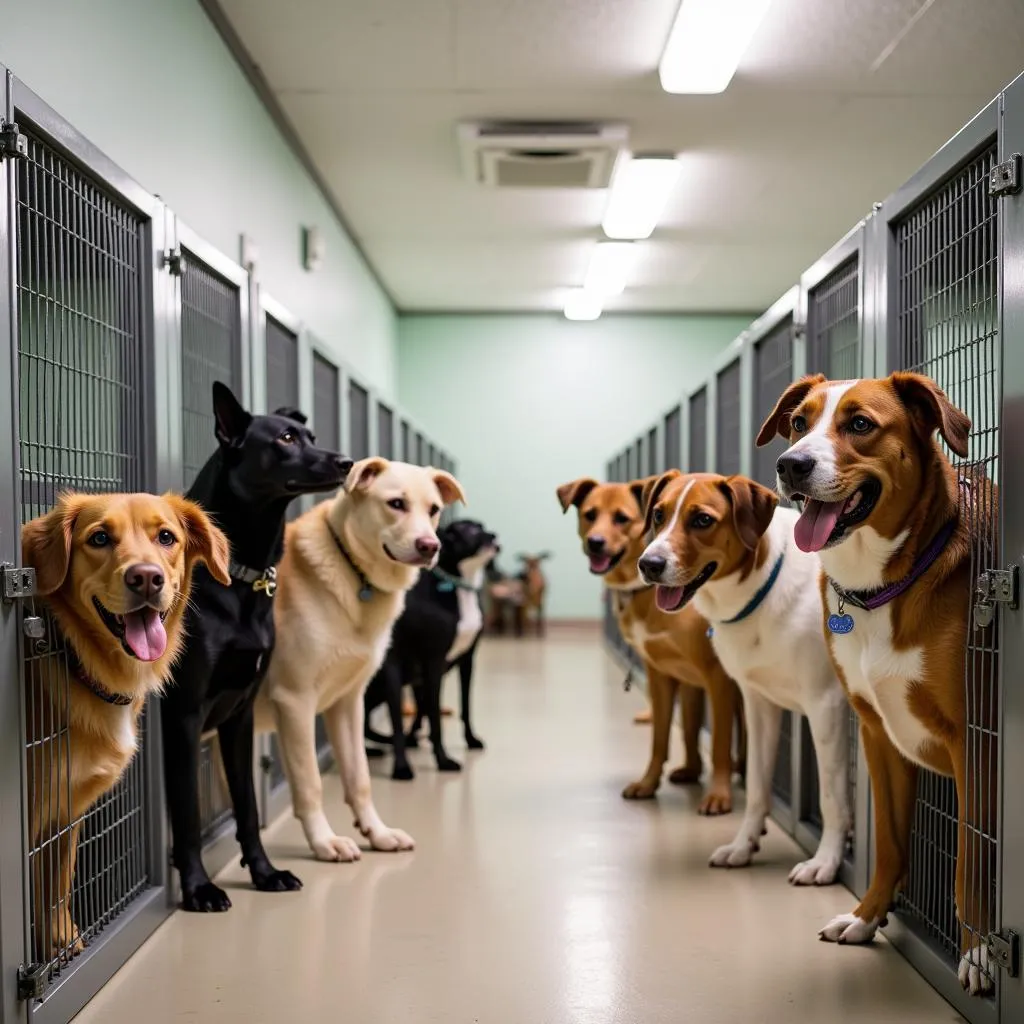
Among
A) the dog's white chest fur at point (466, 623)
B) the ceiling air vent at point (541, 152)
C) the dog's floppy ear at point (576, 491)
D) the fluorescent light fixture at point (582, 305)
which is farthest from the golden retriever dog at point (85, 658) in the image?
the fluorescent light fixture at point (582, 305)

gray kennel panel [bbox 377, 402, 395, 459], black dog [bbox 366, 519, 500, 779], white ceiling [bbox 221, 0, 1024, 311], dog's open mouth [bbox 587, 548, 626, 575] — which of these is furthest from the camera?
gray kennel panel [bbox 377, 402, 395, 459]

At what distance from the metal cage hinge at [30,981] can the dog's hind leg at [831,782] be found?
1.93 m

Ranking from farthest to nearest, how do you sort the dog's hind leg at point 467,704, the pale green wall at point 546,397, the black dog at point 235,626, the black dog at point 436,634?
1. the pale green wall at point 546,397
2. the dog's hind leg at point 467,704
3. the black dog at point 436,634
4. the black dog at point 235,626

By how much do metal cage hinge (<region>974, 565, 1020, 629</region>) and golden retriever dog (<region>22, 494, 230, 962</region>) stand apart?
4.84ft

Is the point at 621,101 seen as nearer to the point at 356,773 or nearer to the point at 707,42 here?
the point at 707,42

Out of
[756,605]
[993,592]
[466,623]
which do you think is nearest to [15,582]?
[993,592]

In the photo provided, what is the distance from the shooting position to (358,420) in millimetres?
5641

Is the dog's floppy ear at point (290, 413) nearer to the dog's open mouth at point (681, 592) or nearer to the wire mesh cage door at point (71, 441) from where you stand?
the wire mesh cage door at point (71, 441)

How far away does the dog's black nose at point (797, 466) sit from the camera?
2.18 metres

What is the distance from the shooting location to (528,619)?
1168 cm

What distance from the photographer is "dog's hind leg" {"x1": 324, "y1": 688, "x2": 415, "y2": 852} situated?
138 inches

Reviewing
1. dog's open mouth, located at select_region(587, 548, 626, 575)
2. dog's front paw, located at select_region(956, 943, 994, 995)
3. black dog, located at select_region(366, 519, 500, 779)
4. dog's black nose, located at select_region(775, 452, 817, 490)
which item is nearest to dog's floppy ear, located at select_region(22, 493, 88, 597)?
dog's black nose, located at select_region(775, 452, 817, 490)

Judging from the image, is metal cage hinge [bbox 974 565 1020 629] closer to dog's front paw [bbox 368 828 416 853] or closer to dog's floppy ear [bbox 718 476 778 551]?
dog's floppy ear [bbox 718 476 778 551]

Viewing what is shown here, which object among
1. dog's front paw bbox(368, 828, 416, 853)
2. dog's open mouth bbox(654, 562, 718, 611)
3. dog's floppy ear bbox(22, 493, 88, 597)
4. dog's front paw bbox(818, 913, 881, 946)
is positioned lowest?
dog's front paw bbox(368, 828, 416, 853)
